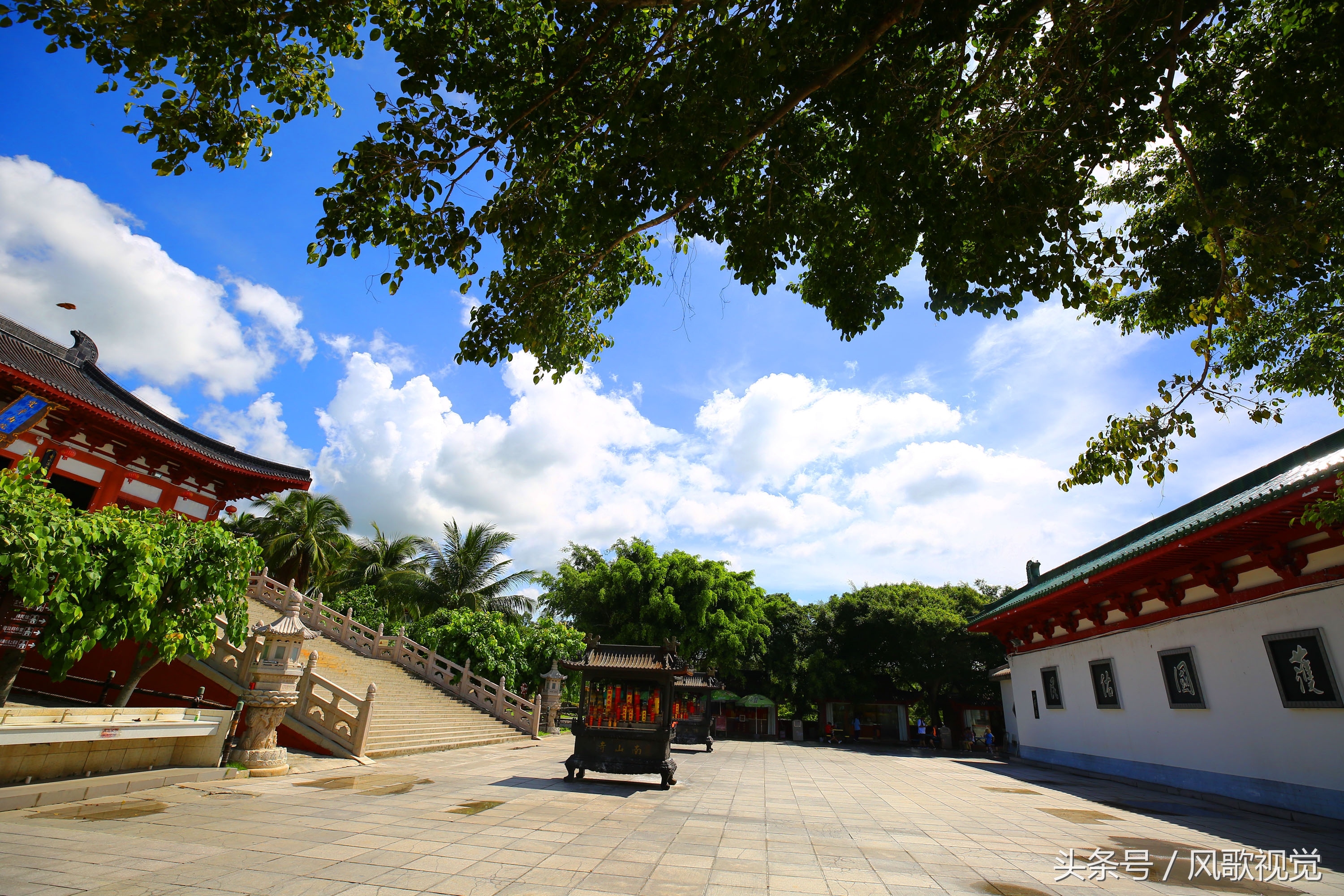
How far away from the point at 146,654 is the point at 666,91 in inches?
361

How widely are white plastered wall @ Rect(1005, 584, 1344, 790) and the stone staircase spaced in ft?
45.3

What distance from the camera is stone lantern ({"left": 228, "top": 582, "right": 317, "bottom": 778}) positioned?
26.7 feet

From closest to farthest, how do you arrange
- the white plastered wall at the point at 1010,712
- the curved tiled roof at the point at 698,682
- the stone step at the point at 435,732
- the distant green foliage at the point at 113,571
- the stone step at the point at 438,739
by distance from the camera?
the distant green foliage at the point at 113,571 < the stone step at the point at 438,739 < the stone step at the point at 435,732 < the curved tiled roof at the point at 698,682 < the white plastered wall at the point at 1010,712

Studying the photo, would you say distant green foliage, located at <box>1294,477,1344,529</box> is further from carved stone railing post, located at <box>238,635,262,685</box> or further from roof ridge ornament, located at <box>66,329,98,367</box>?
roof ridge ornament, located at <box>66,329,98,367</box>

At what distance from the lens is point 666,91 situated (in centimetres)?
501

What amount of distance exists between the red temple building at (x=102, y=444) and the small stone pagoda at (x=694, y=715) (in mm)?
12298

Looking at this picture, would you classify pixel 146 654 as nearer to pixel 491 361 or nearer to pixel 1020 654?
pixel 491 361

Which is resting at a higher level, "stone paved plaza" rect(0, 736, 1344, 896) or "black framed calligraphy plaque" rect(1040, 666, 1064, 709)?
"black framed calligraphy plaque" rect(1040, 666, 1064, 709)

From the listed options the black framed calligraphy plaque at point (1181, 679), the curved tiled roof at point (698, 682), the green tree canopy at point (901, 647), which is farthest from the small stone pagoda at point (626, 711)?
the green tree canopy at point (901, 647)

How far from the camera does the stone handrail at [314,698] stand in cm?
962

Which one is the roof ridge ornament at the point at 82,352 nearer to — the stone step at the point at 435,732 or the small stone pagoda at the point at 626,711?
the stone step at the point at 435,732

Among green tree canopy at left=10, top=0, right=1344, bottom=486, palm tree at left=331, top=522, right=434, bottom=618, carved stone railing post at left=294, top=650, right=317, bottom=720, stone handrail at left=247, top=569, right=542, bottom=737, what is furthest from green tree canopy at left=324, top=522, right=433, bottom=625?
green tree canopy at left=10, top=0, right=1344, bottom=486

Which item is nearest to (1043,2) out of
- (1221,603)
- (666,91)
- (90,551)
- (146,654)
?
(666,91)

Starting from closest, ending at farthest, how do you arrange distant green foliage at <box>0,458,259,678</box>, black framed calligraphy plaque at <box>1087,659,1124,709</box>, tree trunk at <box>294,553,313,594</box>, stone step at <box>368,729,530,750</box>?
distant green foliage at <box>0,458,259,678</box> → stone step at <box>368,729,530,750</box> → black framed calligraphy plaque at <box>1087,659,1124,709</box> → tree trunk at <box>294,553,313,594</box>
